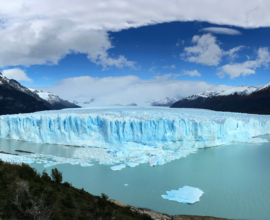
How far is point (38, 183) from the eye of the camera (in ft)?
13.3

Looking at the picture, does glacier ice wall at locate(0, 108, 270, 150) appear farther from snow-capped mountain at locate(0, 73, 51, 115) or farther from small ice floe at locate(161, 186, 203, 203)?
snow-capped mountain at locate(0, 73, 51, 115)

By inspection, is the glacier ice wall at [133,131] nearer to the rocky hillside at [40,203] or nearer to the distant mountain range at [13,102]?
the rocky hillside at [40,203]

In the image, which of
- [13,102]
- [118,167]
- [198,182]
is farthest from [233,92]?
[13,102]

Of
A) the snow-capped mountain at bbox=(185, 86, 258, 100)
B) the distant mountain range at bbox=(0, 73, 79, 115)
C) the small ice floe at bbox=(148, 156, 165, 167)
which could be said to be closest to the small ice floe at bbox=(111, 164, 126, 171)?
the small ice floe at bbox=(148, 156, 165, 167)

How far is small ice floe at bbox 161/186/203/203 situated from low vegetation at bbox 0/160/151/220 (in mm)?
1947

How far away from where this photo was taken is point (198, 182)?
22.8 feet

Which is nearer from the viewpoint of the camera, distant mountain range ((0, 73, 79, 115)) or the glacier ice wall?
the glacier ice wall

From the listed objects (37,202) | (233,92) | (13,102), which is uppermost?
(233,92)

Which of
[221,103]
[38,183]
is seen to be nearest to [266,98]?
[221,103]

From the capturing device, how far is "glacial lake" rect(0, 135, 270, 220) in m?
5.29

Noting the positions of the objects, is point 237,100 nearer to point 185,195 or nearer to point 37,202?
point 185,195

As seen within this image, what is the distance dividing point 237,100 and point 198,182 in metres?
35.4

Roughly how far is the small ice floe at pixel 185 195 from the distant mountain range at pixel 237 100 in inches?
1090

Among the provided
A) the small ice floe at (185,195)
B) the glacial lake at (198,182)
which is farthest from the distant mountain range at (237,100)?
the small ice floe at (185,195)
